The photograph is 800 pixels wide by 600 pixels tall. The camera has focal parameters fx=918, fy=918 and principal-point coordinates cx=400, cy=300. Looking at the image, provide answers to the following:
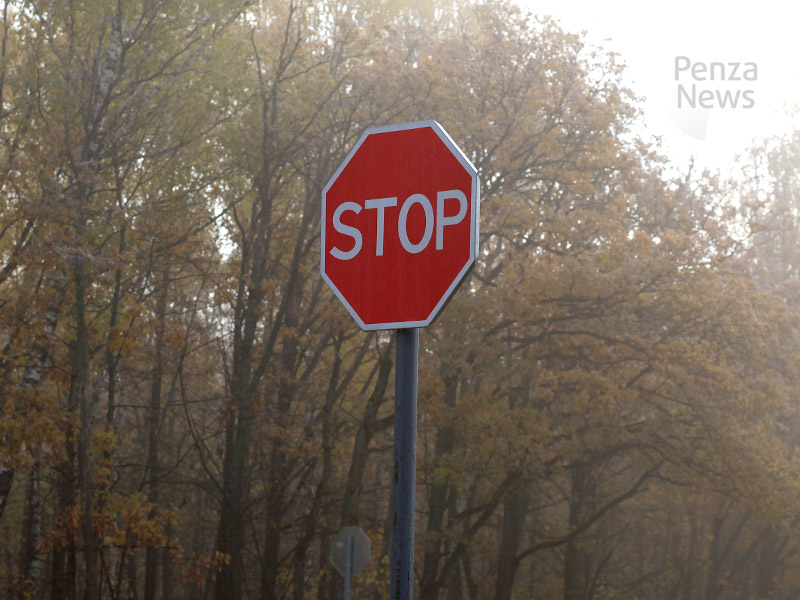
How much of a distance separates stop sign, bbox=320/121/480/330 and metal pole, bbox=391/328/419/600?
0.36 ft

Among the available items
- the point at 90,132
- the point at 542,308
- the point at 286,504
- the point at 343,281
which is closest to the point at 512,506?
the point at 286,504

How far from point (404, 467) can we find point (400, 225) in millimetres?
→ 724

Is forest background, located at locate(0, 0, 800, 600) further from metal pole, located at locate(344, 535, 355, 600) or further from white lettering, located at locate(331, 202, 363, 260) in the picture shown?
white lettering, located at locate(331, 202, 363, 260)

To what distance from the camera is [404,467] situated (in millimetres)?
2715

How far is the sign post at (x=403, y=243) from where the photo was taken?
269 cm

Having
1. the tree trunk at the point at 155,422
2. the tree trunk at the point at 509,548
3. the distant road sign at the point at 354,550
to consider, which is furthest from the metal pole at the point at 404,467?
the tree trunk at the point at 509,548

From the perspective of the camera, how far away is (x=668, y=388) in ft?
51.6

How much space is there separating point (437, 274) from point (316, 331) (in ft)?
49.8

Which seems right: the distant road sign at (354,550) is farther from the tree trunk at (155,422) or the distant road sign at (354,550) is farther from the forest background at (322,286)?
the tree trunk at (155,422)

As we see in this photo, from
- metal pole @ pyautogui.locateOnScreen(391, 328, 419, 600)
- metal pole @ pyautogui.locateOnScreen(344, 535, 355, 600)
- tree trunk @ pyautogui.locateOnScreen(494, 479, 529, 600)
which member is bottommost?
tree trunk @ pyautogui.locateOnScreen(494, 479, 529, 600)

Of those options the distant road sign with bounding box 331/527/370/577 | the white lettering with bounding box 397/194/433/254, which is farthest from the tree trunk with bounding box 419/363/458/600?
the white lettering with bounding box 397/194/433/254

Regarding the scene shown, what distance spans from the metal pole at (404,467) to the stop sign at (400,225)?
11 cm

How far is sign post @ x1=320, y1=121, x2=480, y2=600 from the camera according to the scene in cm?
269

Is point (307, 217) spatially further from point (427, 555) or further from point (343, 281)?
point (343, 281)
